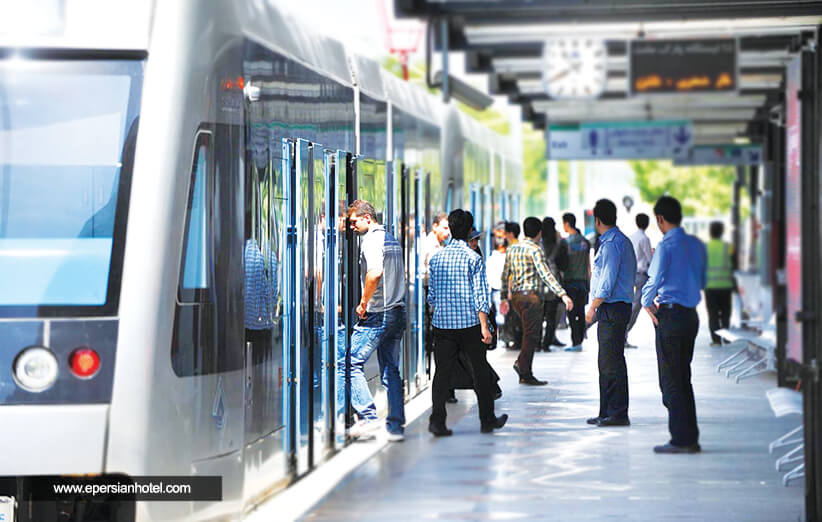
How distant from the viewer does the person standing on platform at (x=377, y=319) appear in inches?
467

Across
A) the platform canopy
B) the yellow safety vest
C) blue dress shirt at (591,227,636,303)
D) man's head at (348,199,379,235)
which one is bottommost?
the yellow safety vest

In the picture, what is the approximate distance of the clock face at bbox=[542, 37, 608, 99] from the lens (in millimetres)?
24125

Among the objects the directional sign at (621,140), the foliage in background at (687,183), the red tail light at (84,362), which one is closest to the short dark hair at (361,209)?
the red tail light at (84,362)

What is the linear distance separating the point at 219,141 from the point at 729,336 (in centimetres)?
1160

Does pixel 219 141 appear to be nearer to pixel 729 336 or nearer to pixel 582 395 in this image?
pixel 582 395

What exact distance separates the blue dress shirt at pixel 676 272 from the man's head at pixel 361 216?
215cm

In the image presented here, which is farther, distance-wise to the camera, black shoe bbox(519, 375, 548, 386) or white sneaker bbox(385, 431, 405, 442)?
black shoe bbox(519, 375, 548, 386)

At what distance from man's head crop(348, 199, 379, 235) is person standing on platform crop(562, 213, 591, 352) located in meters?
9.31

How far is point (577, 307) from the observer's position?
21641 millimetres

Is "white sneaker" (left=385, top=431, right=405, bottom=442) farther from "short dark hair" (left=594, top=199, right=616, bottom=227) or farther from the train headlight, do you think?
the train headlight

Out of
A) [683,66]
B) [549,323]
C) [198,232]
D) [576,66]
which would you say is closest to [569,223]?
[549,323]

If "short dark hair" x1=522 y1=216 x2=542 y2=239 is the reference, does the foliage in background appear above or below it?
above

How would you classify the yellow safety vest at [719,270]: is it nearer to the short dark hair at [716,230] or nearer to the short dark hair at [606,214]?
the short dark hair at [716,230]

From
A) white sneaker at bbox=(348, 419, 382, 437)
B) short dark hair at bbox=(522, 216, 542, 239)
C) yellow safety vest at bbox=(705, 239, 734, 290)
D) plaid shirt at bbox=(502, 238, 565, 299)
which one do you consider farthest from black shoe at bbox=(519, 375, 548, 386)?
yellow safety vest at bbox=(705, 239, 734, 290)
